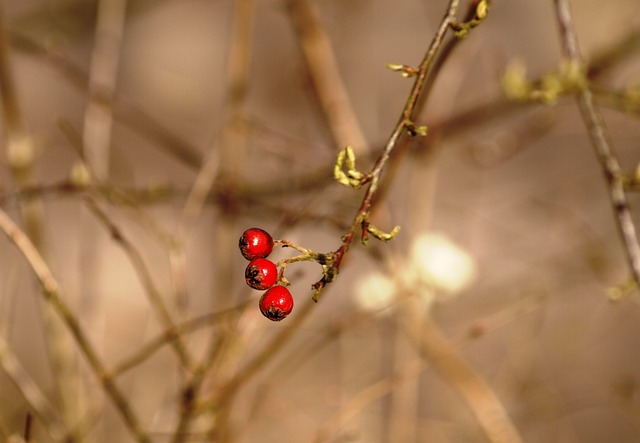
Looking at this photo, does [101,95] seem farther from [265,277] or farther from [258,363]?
[265,277]

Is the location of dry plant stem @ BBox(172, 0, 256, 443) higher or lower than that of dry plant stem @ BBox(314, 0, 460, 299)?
higher

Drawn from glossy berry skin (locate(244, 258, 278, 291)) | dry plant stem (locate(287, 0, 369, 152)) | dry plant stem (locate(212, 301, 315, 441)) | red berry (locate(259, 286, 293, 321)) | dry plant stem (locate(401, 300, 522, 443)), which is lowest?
red berry (locate(259, 286, 293, 321))

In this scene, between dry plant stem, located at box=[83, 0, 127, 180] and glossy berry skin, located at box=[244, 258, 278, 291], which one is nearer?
glossy berry skin, located at box=[244, 258, 278, 291]

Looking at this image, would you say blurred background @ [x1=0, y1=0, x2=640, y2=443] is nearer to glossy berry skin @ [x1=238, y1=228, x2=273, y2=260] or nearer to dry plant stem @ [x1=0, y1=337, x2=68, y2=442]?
dry plant stem @ [x1=0, y1=337, x2=68, y2=442]

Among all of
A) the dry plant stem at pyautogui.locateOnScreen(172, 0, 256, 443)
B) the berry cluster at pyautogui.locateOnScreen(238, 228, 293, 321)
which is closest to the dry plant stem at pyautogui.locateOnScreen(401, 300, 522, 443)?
the dry plant stem at pyautogui.locateOnScreen(172, 0, 256, 443)

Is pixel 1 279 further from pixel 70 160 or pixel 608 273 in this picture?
pixel 608 273

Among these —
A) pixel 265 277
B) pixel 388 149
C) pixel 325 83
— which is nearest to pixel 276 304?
pixel 265 277
